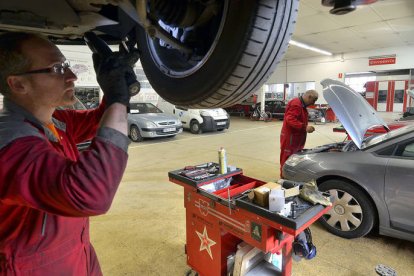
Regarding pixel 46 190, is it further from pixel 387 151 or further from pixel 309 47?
pixel 309 47

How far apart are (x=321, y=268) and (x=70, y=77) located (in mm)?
1981

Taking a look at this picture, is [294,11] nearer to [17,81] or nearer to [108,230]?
[17,81]

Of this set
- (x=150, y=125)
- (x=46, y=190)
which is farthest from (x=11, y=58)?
(x=150, y=125)

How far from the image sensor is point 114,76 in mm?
943

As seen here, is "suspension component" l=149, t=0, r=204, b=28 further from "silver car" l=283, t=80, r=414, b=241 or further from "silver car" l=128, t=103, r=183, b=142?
"silver car" l=128, t=103, r=183, b=142

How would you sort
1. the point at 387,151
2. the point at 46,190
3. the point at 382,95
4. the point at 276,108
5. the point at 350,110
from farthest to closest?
the point at 276,108
the point at 382,95
the point at 350,110
the point at 387,151
the point at 46,190

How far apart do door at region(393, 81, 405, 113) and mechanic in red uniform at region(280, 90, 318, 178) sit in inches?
407

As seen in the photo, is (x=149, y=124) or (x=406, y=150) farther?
(x=149, y=124)

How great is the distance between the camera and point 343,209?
229cm

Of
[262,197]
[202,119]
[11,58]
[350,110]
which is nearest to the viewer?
[11,58]

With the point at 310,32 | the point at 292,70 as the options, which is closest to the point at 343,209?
the point at 310,32

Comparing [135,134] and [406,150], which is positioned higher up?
[406,150]

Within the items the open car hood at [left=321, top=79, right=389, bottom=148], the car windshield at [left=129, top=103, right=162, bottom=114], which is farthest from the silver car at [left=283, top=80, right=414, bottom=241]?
the car windshield at [left=129, top=103, right=162, bottom=114]

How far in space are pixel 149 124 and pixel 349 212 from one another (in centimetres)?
542
